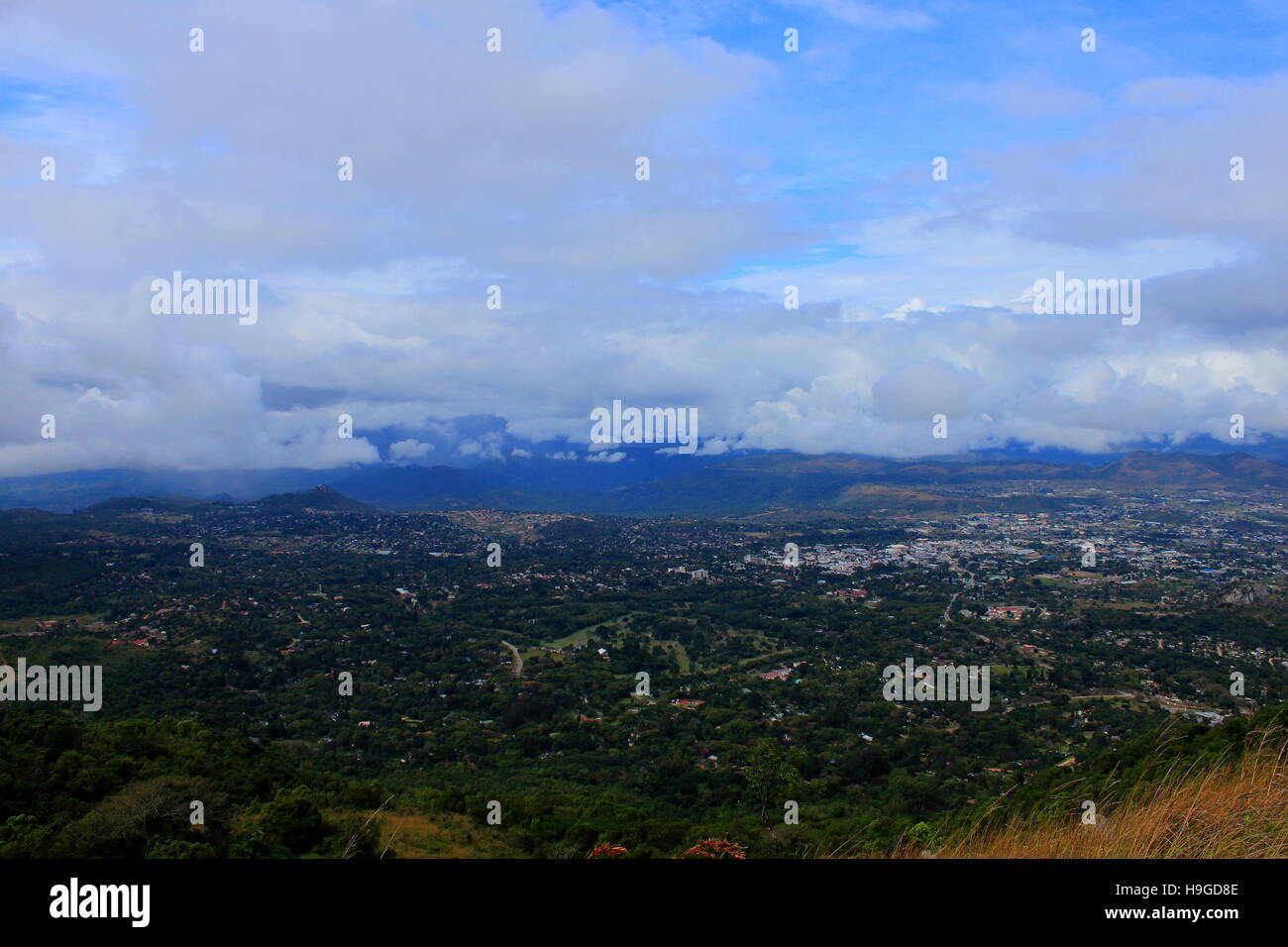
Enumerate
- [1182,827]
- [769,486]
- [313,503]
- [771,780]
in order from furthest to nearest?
[769,486] < [313,503] < [771,780] < [1182,827]

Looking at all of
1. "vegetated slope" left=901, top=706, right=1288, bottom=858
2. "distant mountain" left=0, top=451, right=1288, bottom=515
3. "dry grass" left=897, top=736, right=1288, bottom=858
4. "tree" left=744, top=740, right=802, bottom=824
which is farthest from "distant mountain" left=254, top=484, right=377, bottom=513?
"dry grass" left=897, top=736, right=1288, bottom=858

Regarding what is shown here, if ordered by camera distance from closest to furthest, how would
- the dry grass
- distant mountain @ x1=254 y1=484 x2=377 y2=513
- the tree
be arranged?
1. the dry grass
2. the tree
3. distant mountain @ x1=254 y1=484 x2=377 y2=513

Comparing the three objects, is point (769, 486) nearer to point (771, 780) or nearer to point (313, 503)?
point (313, 503)

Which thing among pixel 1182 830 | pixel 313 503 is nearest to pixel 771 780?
pixel 1182 830

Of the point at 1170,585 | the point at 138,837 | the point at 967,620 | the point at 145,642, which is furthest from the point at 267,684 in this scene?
the point at 1170,585

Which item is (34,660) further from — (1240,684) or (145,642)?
(1240,684)

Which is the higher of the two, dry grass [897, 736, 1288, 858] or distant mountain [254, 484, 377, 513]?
dry grass [897, 736, 1288, 858]

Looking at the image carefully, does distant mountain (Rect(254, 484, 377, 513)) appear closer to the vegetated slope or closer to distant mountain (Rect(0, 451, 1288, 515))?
distant mountain (Rect(0, 451, 1288, 515))

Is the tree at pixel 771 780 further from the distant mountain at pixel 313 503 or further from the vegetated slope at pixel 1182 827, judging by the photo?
the distant mountain at pixel 313 503
